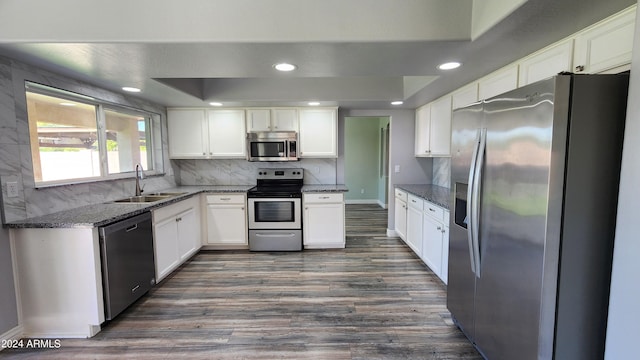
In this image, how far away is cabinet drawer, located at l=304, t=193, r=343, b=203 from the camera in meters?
3.92

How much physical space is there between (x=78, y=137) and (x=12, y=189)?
0.84 m

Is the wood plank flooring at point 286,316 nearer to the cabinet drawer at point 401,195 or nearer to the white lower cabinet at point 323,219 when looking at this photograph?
the white lower cabinet at point 323,219

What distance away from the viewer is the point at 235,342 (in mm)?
2084

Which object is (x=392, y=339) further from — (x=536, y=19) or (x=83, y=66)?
(x=83, y=66)

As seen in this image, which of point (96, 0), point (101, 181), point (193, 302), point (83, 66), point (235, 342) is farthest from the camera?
point (101, 181)

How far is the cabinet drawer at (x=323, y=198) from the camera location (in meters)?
3.92

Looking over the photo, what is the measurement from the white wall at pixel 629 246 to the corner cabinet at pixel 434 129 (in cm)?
217

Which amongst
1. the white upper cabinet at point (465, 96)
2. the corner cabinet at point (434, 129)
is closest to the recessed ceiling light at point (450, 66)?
the white upper cabinet at point (465, 96)

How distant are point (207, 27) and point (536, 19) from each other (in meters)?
1.84

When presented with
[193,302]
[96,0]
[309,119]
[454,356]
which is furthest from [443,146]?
[96,0]

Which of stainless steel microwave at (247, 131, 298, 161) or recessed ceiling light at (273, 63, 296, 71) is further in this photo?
stainless steel microwave at (247, 131, 298, 161)

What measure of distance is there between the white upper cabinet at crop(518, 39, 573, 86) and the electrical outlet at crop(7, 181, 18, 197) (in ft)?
12.4

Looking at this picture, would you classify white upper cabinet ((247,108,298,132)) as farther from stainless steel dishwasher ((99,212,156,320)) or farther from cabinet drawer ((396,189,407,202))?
stainless steel dishwasher ((99,212,156,320))

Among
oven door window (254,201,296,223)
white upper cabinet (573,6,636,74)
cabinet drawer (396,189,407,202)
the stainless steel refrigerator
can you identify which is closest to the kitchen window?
oven door window (254,201,296,223)
